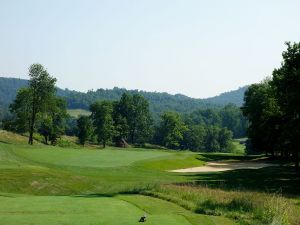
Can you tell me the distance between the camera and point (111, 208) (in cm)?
2020

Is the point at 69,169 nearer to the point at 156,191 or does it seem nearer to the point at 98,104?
the point at 156,191

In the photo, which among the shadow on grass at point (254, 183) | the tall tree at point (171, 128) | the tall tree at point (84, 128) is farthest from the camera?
the tall tree at point (171, 128)

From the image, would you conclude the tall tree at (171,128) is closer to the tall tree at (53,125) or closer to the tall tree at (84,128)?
the tall tree at (84,128)

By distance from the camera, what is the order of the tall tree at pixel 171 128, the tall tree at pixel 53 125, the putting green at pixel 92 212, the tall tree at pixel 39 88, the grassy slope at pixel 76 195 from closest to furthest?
the putting green at pixel 92 212
the grassy slope at pixel 76 195
the tall tree at pixel 39 88
the tall tree at pixel 53 125
the tall tree at pixel 171 128

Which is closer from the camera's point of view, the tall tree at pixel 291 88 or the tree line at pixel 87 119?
the tall tree at pixel 291 88

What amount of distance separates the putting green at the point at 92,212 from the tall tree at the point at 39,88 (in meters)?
74.3

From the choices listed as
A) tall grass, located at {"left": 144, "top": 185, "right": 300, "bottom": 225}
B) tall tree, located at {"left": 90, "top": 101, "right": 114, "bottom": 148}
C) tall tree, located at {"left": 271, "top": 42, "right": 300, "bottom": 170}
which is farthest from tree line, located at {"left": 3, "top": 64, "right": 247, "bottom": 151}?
tall grass, located at {"left": 144, "top": 185, "right": 300, "bottom": 225}

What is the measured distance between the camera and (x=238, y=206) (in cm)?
2327

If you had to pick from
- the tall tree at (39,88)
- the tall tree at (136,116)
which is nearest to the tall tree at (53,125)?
the tall tree at (39,88)

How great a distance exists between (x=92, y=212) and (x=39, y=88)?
79698 mm

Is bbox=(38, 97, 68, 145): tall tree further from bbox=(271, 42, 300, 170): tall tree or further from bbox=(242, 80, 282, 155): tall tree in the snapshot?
bbox=(271, 42, 300, 170): tall tree

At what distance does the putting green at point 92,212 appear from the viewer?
16625mm

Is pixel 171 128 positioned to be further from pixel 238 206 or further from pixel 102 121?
pixel 238 206

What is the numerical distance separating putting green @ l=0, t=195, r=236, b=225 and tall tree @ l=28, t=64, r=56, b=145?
74.3m
